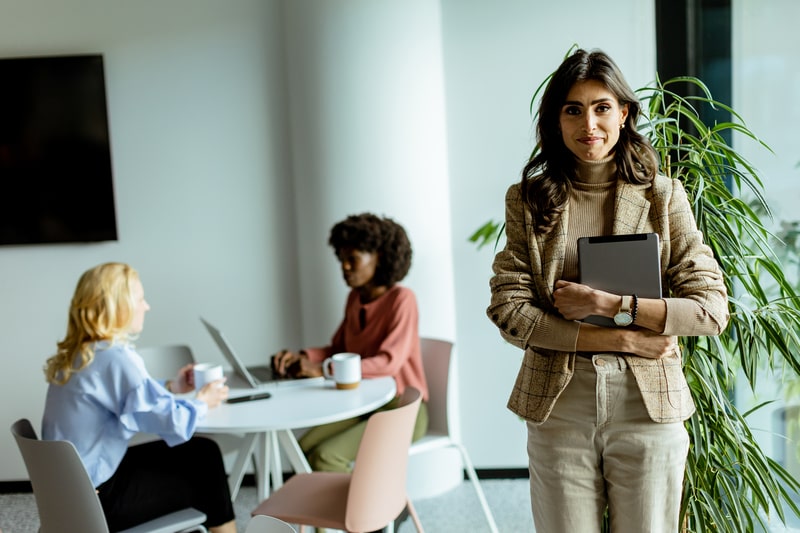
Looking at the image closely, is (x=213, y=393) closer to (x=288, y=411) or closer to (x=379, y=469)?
(x=288, y=411)

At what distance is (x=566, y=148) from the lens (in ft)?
5.91

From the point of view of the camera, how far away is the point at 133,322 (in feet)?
7.86

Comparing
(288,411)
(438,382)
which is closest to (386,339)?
(438,382)

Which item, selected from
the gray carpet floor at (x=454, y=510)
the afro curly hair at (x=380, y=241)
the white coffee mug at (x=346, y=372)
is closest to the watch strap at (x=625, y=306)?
the white coffee mug at (x=346, y=372)

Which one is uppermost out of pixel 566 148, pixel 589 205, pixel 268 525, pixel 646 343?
pixel 566 148

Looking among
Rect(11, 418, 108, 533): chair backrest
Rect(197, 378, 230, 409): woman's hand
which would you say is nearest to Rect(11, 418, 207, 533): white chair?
Rect(11, 418, 108, 533): chair backrest

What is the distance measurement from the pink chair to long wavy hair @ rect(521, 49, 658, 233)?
744 millimetres

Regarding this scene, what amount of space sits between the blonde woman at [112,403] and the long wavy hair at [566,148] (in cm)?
126

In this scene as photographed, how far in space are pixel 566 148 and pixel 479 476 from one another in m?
2.34

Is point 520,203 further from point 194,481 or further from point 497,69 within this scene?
point 497,69

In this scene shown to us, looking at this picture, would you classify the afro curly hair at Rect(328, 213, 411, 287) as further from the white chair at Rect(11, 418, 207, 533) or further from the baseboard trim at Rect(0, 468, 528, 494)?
the white chair at Rect(11, 418, 207, 533)

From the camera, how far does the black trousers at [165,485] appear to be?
2326 mm

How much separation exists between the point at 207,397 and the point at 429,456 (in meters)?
1.31

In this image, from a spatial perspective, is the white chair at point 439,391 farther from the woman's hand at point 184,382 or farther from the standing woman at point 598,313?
the standing woman at point 598,313
